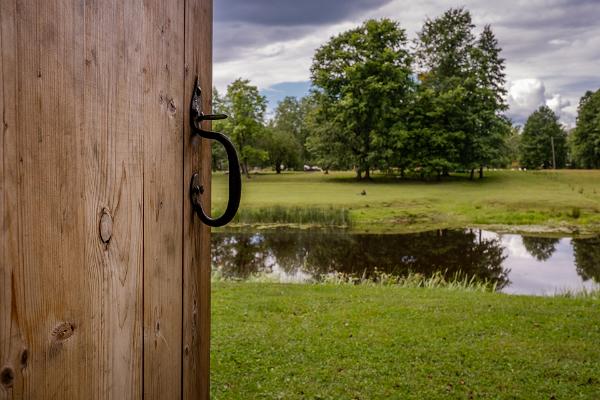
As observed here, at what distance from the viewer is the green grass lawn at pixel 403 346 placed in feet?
13.8

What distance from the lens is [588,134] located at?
1859 inches

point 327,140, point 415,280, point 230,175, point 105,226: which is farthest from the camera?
point 327,140

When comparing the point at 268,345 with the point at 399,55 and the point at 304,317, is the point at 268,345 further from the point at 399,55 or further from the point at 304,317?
the point at 399,55

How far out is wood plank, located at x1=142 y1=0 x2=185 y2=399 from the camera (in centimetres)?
113

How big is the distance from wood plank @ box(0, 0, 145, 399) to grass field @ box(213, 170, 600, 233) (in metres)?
16.0

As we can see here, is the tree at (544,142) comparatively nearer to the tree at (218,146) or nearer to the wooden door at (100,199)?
the tree at (218,146)

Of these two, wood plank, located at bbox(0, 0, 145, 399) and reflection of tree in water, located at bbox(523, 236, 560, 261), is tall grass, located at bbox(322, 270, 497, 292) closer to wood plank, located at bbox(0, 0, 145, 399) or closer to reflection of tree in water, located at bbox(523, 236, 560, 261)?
reflection of tree in water, located at bbox(523, 236, 560, 261)

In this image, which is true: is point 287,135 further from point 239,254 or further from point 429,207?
point 239,254

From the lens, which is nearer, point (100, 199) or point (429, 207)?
point (100, 199)

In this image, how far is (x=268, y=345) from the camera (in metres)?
5.19

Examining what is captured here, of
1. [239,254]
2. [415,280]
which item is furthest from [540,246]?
[239,254]

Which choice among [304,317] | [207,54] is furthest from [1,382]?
[304,317]

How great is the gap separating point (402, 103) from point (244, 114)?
12336mm

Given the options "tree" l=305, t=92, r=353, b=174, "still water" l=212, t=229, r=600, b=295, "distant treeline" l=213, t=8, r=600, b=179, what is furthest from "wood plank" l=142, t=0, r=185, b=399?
"tree" l=305, t=92, r=353, b=174
